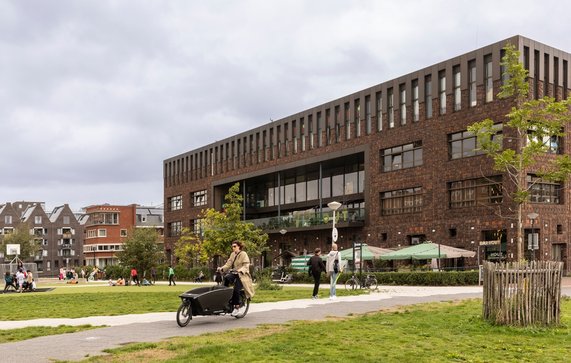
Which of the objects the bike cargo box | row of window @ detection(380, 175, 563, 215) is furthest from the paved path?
row of window @ detection(380, 175, 563, 215)

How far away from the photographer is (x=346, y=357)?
32.1ft

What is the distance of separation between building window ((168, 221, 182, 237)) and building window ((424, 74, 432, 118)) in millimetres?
46449

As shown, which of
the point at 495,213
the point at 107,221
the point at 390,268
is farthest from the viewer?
the point at 107,221

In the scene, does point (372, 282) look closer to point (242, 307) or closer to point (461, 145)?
point (242, 307)

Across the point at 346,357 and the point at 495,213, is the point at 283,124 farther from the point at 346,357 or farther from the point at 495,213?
the point at 346,357

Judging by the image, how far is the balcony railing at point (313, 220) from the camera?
55281 millimetres

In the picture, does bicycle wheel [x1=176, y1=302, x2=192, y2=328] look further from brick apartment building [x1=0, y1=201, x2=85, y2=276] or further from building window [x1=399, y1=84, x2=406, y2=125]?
brick apartment building [x1=0, y1=201, x2=85, y2=276]

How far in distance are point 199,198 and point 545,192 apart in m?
48.3

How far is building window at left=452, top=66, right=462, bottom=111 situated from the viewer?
46.8 metres

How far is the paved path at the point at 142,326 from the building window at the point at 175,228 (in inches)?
2698

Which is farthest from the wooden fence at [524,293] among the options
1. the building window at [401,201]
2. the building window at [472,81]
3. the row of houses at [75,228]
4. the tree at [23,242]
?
the row of houses at [75,228]

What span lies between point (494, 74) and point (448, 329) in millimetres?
33948

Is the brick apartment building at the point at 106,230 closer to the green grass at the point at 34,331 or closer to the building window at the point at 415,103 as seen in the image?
the building window at the point at 415,103

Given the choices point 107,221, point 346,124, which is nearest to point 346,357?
point 346,124
